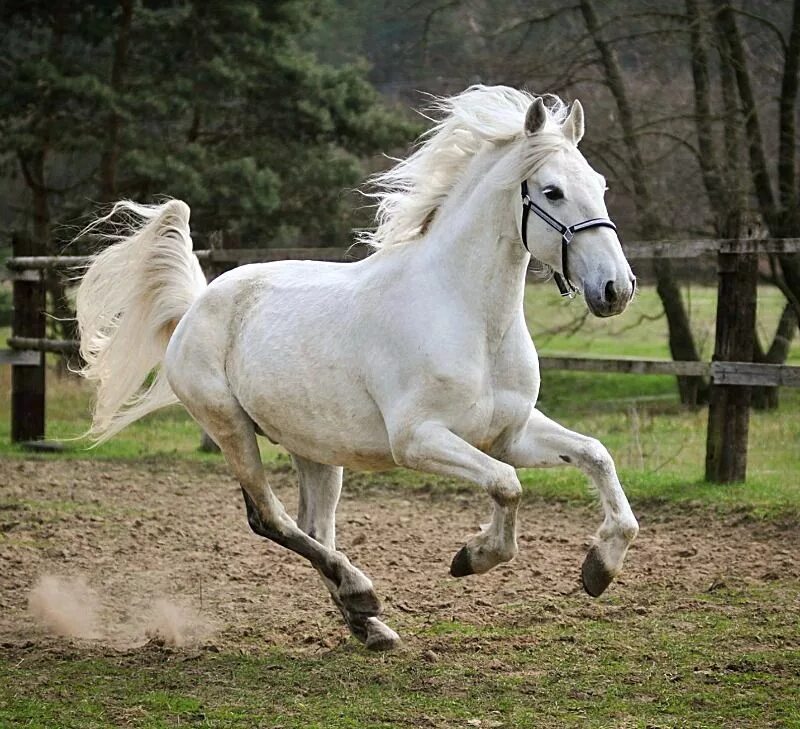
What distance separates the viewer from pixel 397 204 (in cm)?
491

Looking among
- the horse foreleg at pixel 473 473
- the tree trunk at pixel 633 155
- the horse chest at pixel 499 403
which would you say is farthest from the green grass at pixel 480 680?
the tree trunk at pixel 633 155

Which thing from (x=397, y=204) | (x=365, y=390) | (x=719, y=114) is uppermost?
(x=719, y=114)

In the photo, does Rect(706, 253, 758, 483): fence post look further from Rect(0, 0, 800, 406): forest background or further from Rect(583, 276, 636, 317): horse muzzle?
Rect(0, 0, 800, 406): forest background

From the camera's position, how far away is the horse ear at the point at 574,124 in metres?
4.33

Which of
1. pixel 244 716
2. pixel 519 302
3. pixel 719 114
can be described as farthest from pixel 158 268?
pixel 719 114

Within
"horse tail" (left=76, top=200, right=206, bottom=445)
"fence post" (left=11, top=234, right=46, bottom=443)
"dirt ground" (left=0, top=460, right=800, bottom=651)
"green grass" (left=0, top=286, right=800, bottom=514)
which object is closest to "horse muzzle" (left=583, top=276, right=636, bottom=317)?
"dirt ground" (left=0, top=460, right=800, bottom=651)

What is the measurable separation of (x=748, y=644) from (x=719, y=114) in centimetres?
840

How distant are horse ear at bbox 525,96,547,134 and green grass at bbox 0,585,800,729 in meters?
2.00

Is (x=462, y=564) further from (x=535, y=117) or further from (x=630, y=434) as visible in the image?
(x=630, y=434)

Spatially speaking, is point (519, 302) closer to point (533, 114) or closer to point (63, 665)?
point (533, 114)

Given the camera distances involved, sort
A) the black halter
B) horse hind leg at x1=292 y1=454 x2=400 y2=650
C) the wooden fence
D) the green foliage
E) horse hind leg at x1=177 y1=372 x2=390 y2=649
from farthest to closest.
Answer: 1. the green foliage
2. the wooden fence
3. horse hind leg at x1=292 y1=454 x2=400 y2=650
4. horse hind leg at x1=177 y1=372 x2=390 y2=649
5. the black halter

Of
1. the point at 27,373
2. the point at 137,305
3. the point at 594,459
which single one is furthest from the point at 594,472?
the point at 27,373

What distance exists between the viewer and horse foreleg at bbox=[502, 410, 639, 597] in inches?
162

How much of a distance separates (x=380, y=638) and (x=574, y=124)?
214 cm
